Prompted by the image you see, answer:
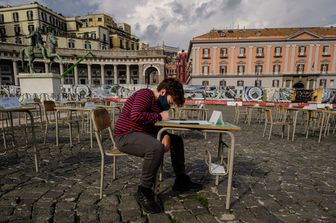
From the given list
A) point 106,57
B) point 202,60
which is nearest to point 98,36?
point 106,57

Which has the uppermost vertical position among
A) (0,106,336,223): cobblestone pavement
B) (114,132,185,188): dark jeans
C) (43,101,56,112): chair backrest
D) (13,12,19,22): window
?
(13,12,19,22): window

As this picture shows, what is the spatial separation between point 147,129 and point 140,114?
32 cm

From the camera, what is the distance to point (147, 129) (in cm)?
268

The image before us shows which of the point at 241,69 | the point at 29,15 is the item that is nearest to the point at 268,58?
the point at 241,69

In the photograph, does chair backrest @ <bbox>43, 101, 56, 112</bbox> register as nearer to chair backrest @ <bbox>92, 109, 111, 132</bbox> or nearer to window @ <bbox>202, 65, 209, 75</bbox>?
chair backrest @ <bbox>92, 109, 111, 132</bbox>

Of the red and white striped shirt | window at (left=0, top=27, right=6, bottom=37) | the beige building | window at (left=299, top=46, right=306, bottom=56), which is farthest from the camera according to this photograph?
window at (left=0, top=27, right=6, bottom=37)

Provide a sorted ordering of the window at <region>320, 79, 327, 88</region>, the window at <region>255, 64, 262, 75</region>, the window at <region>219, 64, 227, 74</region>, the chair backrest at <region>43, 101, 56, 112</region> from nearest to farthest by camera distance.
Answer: the chair backrest at <region>43, 101, 56, 112</region>, the window at <region>320, 79, 327, 88</region>, the window at <region>255, 64, 262, 75</region>, the window at <region>219, 64, 227, 74</region>

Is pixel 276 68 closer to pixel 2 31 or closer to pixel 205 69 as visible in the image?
pixel 205 69

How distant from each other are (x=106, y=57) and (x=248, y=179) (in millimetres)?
55289

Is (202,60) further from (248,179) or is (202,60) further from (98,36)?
(248,179)

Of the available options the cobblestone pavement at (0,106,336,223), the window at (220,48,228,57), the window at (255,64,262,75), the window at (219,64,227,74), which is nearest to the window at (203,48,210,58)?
the window at (220,48,228,57)

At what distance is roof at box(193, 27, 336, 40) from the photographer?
43.8 metres

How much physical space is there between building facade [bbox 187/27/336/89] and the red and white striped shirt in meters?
46.2

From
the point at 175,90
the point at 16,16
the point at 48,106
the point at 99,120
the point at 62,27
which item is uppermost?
the point at 16,16
